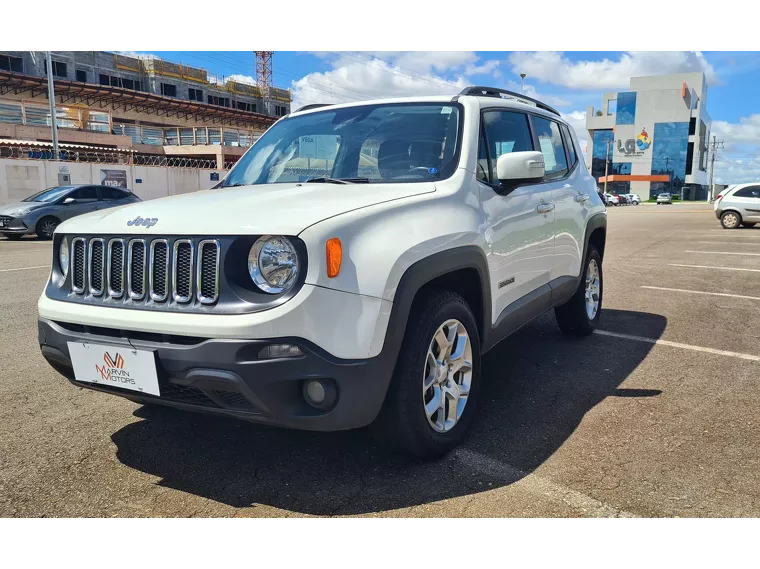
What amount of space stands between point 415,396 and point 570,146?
3.46 m

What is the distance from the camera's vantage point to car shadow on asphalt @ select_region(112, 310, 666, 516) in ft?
8.87

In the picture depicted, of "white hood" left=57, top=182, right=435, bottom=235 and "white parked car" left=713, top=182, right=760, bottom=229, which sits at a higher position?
"white hood" left=57, top=182, right=435, bottom=235

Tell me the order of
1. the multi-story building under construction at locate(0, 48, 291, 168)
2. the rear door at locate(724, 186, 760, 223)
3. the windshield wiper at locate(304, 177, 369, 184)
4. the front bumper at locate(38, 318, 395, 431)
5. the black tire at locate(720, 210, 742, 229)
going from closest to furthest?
1. the front bumper at locate(38, 318, 395, 431)
2. the windshield wiper at locate(304, 177, 369, 184)
3. the rear door at locate(724, 186, 760, 223)
4. the black tire at locate(720, 210, 742, 229)
5. the multi-story building under construction at locate(0, 48, 291, 168)

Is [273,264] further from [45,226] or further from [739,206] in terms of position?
[739,206]

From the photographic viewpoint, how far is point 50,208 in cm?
1494

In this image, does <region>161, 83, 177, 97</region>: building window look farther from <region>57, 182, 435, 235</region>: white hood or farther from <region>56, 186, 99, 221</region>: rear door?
<region>57, 182, 435, 235</region>: white hood

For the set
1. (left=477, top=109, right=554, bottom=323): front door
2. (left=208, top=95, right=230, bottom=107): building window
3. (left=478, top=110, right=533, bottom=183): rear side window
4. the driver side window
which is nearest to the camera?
(left=477, top=109, right=554, bottom=323): front door

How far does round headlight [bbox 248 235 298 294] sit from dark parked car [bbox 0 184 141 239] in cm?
1322

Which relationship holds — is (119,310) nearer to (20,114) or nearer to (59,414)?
(59,414)

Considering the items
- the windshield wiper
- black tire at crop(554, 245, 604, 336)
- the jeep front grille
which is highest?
the windshield wiper

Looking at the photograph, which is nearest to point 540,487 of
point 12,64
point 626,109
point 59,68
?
point 12,64

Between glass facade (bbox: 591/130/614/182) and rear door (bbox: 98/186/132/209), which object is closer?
rear door (bbox: 98/186/132/209)

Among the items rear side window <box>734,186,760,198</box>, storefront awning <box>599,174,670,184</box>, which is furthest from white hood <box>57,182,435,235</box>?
storefront awning <box>599,174,670,184</box>

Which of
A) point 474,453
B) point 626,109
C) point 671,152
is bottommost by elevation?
point 474,453
